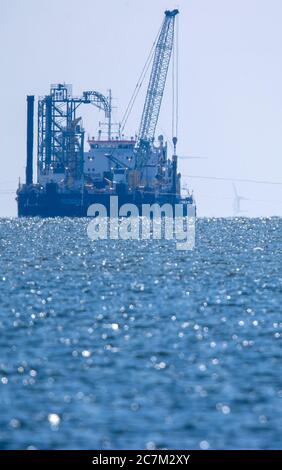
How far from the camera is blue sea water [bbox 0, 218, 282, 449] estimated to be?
29109 millimetres

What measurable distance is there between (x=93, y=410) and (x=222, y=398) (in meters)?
3.27

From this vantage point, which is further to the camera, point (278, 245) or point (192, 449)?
point (278, 245)

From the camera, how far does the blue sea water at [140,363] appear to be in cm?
2911

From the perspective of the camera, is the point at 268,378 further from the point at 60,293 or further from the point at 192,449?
the point at 60,293

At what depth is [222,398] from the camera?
32.4 meters

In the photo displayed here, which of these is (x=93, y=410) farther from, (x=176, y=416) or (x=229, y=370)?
(x=229, y=370)

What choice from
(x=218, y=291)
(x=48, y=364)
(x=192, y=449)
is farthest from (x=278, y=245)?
(x=192, y=449)

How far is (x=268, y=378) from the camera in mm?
35281

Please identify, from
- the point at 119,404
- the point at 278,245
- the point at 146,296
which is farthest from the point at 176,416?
the point at 278,245

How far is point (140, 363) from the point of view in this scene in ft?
123
